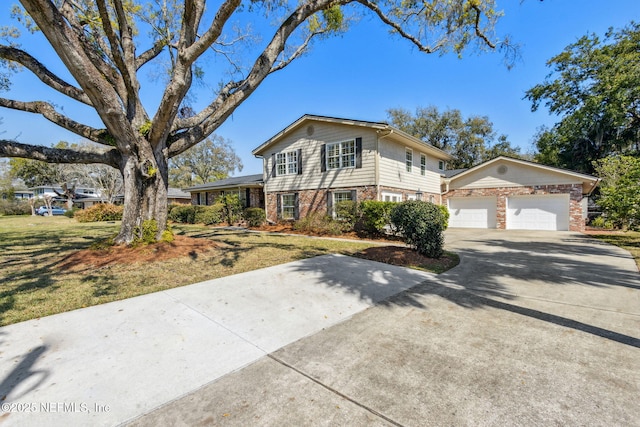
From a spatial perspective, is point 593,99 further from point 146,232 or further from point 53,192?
point 53,192

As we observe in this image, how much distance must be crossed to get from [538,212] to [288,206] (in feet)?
47.5

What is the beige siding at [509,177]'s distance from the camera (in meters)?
14.8

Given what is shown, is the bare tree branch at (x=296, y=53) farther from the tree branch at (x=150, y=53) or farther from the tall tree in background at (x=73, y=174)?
the tall tree in background at (x=73, y=174)

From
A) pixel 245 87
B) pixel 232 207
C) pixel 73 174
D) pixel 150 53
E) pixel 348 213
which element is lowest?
pixel 348 213

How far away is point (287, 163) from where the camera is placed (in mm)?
16438

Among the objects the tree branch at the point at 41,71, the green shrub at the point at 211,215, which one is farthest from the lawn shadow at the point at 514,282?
the green shrub at the point at 211,215

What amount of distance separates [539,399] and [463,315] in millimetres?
1681

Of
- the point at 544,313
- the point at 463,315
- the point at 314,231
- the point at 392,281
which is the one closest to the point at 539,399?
the point at 463,315

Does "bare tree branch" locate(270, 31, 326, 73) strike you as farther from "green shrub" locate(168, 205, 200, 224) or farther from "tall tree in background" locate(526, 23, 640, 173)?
"tall tree in background" locate(526, 23, 640, 173)

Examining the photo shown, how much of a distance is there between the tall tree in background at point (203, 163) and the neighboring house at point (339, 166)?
27227 millimetres

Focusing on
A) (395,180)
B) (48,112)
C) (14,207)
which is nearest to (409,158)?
(395,180)

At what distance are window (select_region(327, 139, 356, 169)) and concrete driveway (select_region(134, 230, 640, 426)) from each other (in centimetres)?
999

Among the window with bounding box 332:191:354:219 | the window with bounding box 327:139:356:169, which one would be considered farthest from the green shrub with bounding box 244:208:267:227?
the window with bounding box 327:139:356:169

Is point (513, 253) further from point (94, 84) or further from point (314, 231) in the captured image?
point (94, 84)
